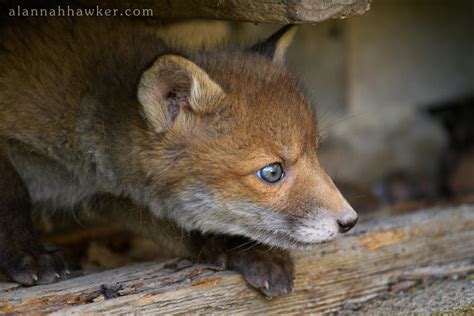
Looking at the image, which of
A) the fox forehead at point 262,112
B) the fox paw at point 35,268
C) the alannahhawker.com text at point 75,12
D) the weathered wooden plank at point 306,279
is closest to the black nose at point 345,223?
the weathered wooden plank at point 306,279

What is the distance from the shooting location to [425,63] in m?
6.90

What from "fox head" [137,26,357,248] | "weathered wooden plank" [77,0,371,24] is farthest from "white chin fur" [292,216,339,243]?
"weathered wooden plank" [77,0,371,24]

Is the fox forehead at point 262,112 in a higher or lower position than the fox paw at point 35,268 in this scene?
higher

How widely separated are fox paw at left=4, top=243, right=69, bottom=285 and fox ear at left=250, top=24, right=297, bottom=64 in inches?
63.5

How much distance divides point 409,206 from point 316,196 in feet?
8.33

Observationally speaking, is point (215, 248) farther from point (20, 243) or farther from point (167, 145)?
point (20, 243)

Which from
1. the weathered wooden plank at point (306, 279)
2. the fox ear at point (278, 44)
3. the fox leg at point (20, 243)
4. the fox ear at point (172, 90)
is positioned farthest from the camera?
the fox ear at point (278, 44)

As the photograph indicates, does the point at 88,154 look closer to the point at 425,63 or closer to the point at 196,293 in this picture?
the point at 196,293

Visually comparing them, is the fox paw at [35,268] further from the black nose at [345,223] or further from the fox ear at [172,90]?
the black nose at [345,223]

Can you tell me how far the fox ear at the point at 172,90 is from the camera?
3699 mm

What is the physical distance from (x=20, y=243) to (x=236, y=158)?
118 cm

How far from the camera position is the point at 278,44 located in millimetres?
4438

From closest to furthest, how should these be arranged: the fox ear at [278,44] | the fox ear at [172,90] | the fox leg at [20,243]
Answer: the fox ear at [172,90] < the fox leg at [20,243] < the fox ear at [278,44]

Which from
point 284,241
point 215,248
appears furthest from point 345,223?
point 215,248
